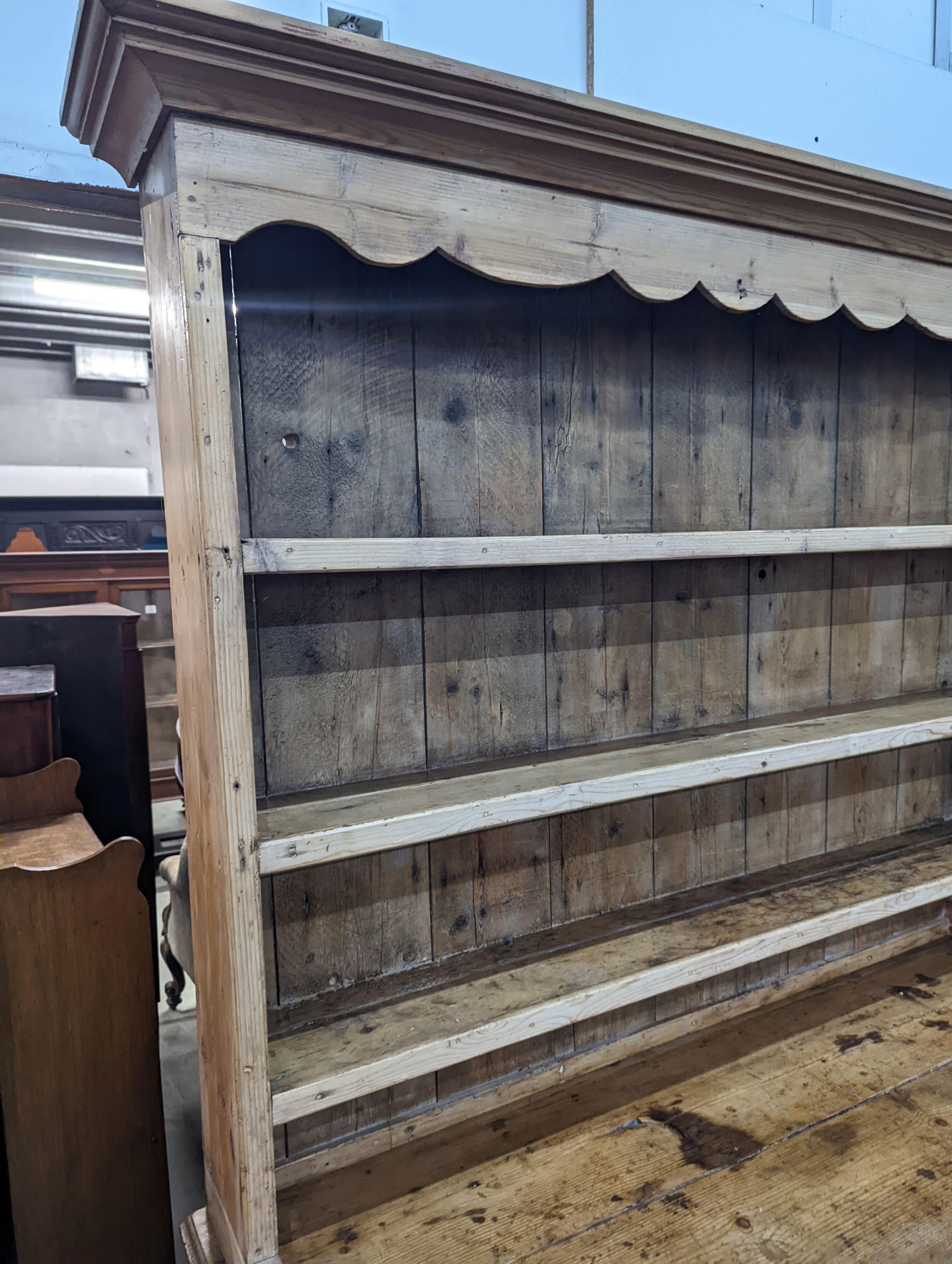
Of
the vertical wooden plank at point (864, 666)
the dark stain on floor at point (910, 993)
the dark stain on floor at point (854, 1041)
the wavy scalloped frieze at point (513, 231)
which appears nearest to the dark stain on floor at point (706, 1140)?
the dark stain on floor at point (854, 1041)

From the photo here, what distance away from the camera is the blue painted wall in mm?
1698

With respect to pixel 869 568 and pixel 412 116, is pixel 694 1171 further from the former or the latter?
pixel 412 116

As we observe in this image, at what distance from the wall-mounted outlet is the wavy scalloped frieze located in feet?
2.88

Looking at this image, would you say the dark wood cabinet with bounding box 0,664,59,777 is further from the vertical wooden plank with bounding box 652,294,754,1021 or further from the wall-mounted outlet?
the wall-mounted outlet

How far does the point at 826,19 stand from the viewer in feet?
6.25

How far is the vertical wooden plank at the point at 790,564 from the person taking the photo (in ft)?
5.51

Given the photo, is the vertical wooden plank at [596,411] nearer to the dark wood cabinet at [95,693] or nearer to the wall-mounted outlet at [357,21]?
the wall-mounted outlet at [357,21]

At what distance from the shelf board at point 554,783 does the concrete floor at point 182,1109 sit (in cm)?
75

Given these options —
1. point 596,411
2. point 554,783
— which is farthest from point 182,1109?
point 596,411

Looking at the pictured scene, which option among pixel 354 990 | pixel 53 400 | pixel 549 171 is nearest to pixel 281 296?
pixel 549 171

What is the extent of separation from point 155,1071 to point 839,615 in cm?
164

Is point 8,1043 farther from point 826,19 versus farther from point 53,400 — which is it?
point 53,400

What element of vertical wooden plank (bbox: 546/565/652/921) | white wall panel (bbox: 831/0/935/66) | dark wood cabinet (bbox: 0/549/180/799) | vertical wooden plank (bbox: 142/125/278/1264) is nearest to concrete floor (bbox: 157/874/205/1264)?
vertical wooden plank (bbox: 142/125/278/1264)

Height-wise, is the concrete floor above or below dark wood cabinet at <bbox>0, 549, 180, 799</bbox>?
below
